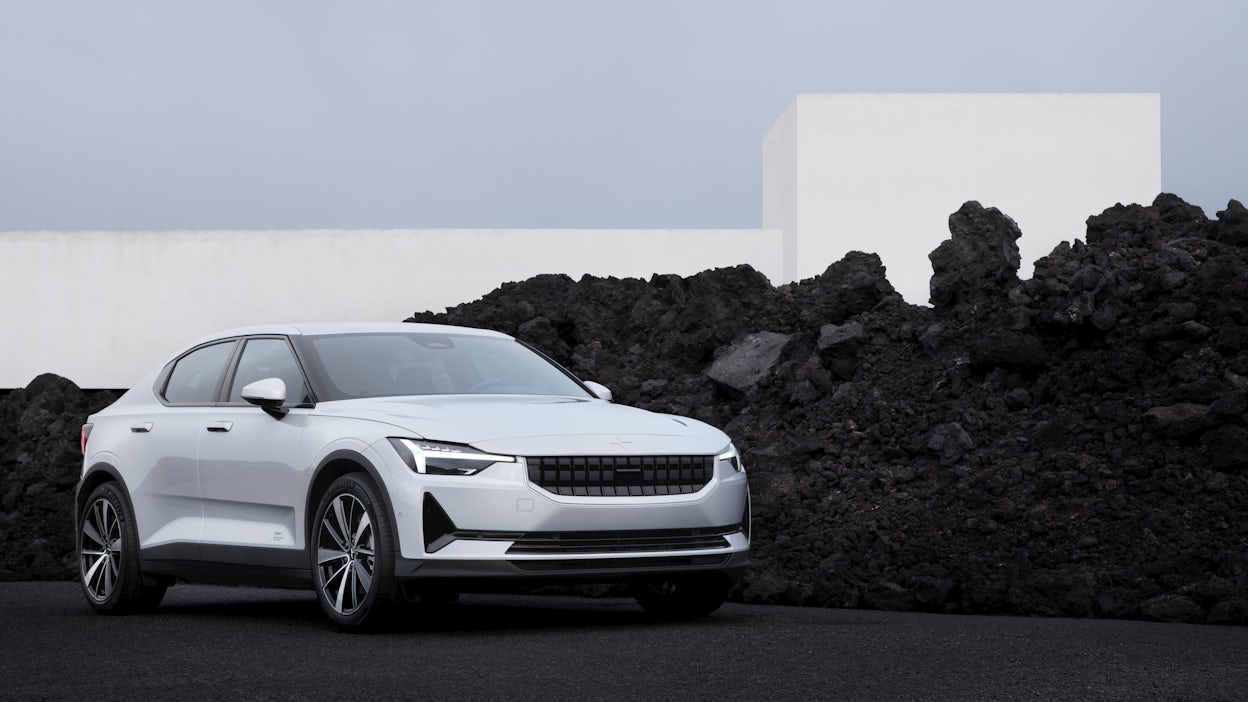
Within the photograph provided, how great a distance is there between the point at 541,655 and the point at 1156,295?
30.2 ft

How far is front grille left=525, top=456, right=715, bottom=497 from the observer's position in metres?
7.92

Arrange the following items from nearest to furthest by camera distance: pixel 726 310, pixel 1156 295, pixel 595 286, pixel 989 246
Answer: pixel 1156 295 → pixel 989 246 → pixel 726 310 → pixel 595 286

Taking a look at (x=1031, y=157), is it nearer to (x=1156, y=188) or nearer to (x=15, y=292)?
(x=1156, y=188)

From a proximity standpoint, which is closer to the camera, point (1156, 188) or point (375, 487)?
point (375, 487)

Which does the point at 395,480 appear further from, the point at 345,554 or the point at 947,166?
the point at 947,166

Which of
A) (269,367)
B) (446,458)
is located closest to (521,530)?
(446,458)

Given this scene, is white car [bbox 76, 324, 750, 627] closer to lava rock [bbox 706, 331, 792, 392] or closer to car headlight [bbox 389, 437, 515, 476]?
car headlight [bbox 389, 437, 515, 476]

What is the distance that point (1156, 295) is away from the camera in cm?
1443

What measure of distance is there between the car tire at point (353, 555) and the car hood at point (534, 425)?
418mm

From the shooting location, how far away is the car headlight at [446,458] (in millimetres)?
7809

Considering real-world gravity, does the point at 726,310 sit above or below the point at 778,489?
above

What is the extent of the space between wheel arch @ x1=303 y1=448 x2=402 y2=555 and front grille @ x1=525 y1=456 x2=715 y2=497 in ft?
2.45

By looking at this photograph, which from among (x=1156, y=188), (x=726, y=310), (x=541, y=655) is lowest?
(x=541, y=655)

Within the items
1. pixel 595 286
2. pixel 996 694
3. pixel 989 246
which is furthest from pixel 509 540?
pixel 595 286
